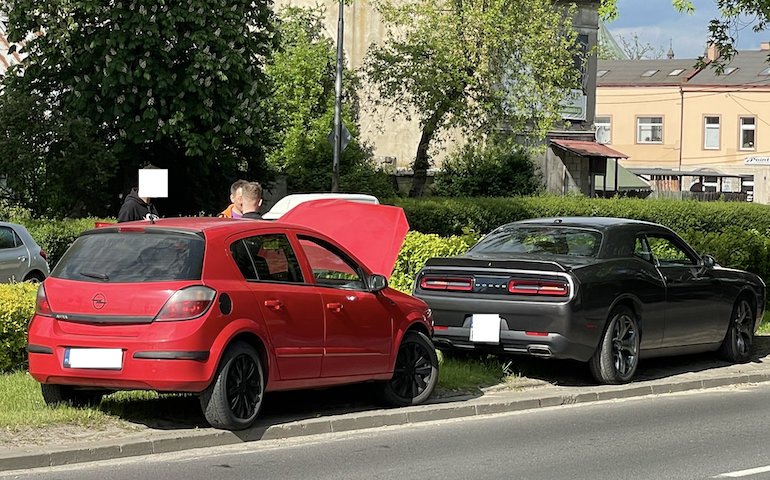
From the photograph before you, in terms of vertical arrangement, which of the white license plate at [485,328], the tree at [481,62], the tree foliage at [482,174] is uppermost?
the tree at [481,62]

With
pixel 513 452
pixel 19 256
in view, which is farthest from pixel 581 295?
pixel 19 256

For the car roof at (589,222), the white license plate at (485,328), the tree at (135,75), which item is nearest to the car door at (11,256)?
the tree at (135,75)

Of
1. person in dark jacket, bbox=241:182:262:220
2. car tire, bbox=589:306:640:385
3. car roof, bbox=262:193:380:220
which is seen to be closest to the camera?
car tire, bbox=589:306:640:385

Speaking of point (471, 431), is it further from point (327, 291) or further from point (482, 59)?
point (482, 59)

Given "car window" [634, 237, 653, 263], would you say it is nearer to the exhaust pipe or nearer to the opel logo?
the exhaust pipe

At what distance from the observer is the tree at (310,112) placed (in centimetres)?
3634

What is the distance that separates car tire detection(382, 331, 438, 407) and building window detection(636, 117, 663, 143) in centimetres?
6557

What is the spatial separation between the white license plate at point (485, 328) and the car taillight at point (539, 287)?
0.32m

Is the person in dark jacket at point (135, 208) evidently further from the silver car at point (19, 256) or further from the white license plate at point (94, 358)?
the silver car at point (19, 256)

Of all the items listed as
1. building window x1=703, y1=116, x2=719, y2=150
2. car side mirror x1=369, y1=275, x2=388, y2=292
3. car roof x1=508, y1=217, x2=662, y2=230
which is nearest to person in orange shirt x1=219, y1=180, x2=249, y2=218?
car side mirror x1=369, y1=275, x2=388, y2=292

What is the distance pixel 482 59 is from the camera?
Result: 106 feet

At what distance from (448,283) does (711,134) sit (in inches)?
2501

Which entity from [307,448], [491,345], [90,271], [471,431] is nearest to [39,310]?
[90,271]

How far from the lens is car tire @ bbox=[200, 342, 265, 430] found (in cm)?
887
